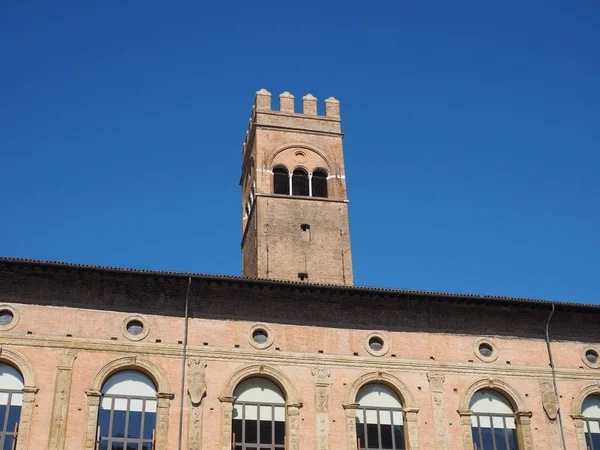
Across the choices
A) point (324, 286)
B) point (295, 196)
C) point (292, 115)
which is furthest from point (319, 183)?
point (324, 286)

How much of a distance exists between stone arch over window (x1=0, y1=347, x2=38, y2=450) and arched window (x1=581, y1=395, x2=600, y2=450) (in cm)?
1616

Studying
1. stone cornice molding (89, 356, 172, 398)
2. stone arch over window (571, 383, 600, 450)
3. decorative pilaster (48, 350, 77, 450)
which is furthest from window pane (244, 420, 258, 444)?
stone arch over window (571, 383, 600, 450)

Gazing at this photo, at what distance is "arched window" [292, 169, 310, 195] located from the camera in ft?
122

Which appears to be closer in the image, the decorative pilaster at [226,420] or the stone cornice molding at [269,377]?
the decorative pilaster at [226,420]

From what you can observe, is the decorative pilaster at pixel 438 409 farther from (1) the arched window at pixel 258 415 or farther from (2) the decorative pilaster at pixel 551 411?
(1) the arched window at pixel 258 415

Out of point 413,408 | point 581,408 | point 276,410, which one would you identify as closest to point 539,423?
point 581,408

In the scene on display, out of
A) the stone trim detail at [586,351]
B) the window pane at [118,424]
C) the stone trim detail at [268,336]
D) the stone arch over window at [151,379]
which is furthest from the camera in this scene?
the stone trim detail at [586,351]

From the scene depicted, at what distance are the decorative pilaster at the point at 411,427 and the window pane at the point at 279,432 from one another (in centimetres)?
362

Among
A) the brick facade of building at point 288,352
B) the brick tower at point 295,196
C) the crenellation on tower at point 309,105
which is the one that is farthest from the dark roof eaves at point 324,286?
the crenellation on tower at point 309,105

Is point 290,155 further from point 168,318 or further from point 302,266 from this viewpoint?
point 168,318

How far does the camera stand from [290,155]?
38.0 m

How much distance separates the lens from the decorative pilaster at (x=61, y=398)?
21.5 m

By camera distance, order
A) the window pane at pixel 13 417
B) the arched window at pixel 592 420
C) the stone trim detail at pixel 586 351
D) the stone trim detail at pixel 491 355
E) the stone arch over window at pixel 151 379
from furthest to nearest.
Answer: the stone trim detail at pixel 586 351 < the stone trim detail at pixel 491 355 < the arched window at pixel 592 420 < the stone arch over window at pixel 151 379 < the window pane at pixel 13 417

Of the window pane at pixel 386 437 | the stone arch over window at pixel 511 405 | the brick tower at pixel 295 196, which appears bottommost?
the window pane at pixel 386 437
